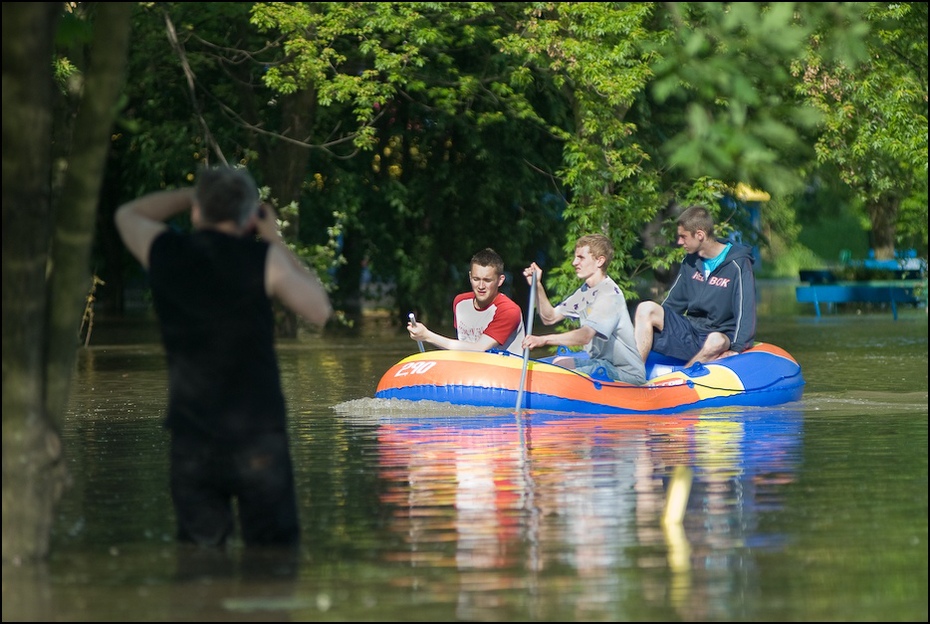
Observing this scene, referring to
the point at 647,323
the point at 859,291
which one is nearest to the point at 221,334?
the point at 647,323

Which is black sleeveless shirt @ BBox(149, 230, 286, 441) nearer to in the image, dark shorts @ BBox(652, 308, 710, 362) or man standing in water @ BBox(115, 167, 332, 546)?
man standing in water @ BBox(115, 167, 332, 546)

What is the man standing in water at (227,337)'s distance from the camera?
7.15 metres

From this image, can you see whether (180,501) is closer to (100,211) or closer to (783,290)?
(100,211)

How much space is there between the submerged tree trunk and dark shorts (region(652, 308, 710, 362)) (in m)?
8.78

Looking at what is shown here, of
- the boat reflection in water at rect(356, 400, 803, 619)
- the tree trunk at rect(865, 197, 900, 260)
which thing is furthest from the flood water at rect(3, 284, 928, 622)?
the tree trunk at rect(865, 197, 900, 260)

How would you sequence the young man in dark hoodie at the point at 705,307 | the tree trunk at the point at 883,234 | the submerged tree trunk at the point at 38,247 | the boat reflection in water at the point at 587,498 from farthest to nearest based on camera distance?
the tree trunk at the point at 883,234
the young man in dark hoodie at the point at 705,307
the submerged tree trunk at the point at 38,247
the boat reflection in water at the point at 587,498

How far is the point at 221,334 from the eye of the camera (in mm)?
7148

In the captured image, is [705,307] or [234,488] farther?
[705,307]

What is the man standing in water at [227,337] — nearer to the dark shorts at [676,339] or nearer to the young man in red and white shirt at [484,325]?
the young man in red and white shirt at [484,325]

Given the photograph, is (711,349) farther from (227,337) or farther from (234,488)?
(227,337)

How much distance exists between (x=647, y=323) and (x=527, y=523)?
7455mm

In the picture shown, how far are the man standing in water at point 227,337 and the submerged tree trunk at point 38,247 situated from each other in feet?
1.68

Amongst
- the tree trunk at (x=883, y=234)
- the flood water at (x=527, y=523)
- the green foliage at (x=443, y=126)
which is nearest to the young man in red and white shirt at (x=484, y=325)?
the flood water at (x=527, y=523)

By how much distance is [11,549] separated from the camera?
7.52 metres
